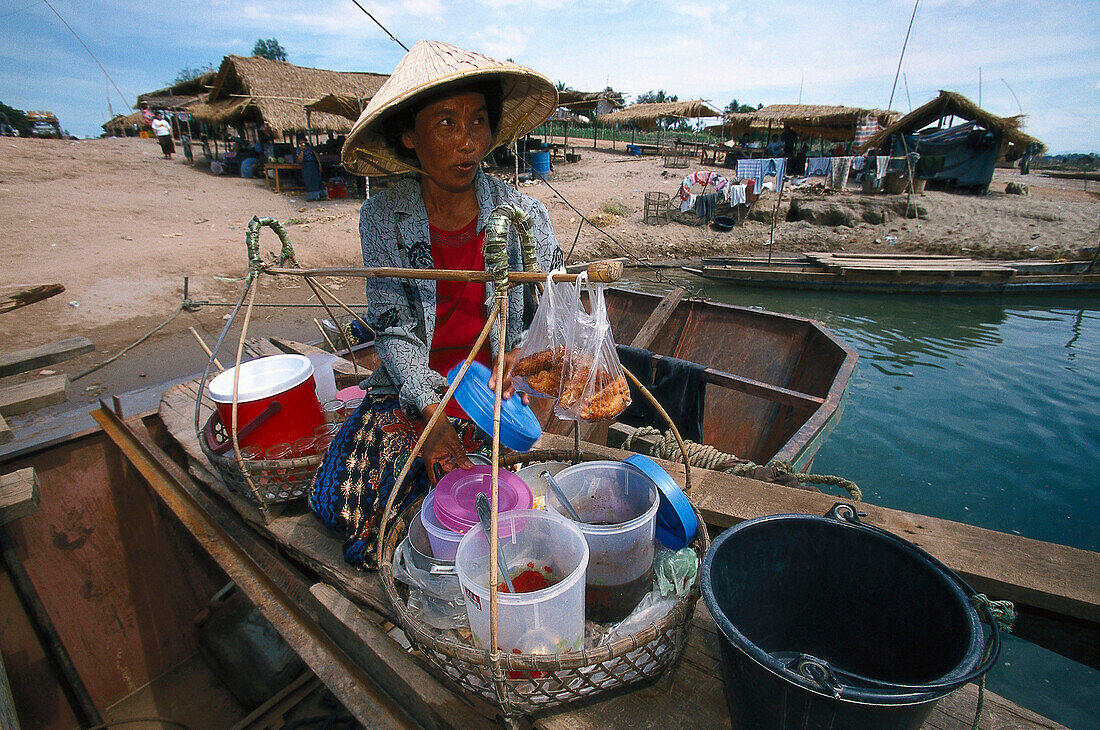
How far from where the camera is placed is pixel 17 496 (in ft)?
6.44

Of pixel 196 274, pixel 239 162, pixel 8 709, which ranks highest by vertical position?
pixel 239 162

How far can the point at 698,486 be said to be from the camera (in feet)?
6.79

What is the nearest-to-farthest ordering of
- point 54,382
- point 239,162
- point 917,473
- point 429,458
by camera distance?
point 429,458 < point 54,382 < point 917,473 < point 239,162

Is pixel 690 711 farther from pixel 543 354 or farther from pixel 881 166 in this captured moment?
pixel 881 166

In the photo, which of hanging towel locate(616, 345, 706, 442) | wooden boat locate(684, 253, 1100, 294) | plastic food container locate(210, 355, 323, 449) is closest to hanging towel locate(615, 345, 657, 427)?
hanging towel locate(616, 345, 706, 442)

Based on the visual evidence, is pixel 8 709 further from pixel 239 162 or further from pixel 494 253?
pixel 239 162

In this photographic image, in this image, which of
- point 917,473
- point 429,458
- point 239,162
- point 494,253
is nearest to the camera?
point 494,253

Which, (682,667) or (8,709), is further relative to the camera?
(8,709)

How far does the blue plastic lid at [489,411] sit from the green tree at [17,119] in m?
44.3

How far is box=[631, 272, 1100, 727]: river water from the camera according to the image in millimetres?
4785

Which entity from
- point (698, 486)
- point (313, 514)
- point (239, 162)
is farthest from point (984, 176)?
point (239, 162)

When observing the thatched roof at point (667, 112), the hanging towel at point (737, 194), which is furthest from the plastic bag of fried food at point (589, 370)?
the thatched roof at point (667, 112)

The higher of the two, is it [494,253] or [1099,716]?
[494,253]

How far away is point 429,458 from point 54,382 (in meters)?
2.03
